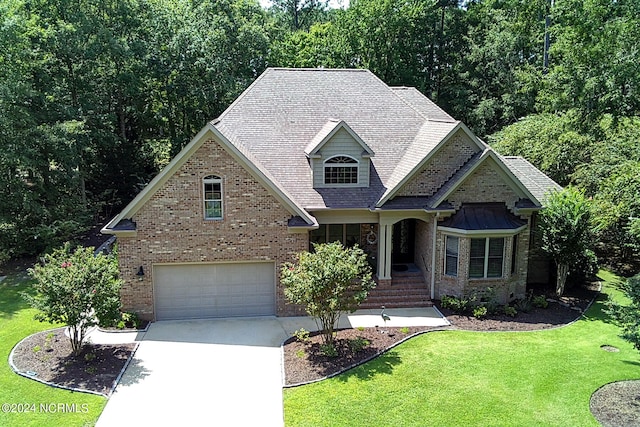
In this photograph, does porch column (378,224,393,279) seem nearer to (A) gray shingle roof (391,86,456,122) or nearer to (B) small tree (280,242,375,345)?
(B) small tree (280,242,375,345)

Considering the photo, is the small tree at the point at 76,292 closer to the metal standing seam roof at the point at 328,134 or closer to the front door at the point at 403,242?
the metal standing seam roof at the point at 328,134

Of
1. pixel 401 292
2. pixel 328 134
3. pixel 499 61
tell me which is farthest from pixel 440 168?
pixel 499 61

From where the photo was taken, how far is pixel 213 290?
687 inches

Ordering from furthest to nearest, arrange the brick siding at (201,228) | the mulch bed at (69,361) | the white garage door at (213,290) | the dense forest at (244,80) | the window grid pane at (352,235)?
the dense forest at (244,80) → the window grid pane at (352,235) → the white garage door at (213,290) → the brick siding at (201,228) → the mulch bed at (69,361)

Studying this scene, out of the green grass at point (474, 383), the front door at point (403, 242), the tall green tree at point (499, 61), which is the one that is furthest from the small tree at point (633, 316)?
the tall green tree at point (499, 61)

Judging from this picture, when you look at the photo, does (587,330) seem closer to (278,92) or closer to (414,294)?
(414,294)

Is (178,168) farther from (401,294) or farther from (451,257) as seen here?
(451,257)

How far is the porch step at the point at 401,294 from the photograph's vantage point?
18391 mm

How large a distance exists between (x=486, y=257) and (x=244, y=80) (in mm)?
24207

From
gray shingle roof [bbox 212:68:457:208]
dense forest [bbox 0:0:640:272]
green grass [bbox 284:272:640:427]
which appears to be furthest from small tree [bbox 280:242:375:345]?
dense forest [bbox 0:0:640:272]

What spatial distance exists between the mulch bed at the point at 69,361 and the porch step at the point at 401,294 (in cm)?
826

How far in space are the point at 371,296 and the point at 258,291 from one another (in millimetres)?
4089

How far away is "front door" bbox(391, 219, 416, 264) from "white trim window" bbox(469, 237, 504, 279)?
339cm

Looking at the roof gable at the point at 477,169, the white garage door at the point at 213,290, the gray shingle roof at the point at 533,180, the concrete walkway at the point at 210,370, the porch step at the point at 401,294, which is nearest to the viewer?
the concrete walkway at the point at 210,370
